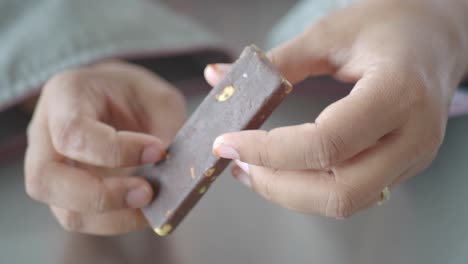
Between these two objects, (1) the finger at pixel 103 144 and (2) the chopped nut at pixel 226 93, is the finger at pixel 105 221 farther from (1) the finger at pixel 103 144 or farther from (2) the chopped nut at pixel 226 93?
(2) the chopped nut at pixel 226 93

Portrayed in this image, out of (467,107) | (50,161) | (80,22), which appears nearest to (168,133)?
(50,161)

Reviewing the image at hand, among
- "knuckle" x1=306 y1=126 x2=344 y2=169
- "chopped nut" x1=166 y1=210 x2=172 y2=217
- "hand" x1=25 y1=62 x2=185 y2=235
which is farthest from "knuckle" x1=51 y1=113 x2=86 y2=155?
"knuckle" x1=306 y1=126 x2=344 y2=169

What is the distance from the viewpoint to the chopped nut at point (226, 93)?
42cm

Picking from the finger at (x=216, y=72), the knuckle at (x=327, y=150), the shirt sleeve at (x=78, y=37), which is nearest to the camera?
the knuckle at (x=327, y=150)

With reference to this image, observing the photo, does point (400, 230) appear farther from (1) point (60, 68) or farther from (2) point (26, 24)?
(2) point (26, 24)

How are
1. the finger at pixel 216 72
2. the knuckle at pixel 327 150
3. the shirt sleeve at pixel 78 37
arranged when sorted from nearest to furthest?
the knuckle at pixel 327 150 < the finger at pixel 216 72 < the shirt sleeve at pixel 78 37

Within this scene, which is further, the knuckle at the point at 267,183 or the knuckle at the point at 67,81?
the knuckle at the point at 67,81

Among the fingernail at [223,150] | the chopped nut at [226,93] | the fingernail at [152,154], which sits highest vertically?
the chopped nut at [226,93]

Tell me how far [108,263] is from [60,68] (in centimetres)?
29

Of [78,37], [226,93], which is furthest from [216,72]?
[78,37]

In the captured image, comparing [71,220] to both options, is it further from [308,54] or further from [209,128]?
[308,54]

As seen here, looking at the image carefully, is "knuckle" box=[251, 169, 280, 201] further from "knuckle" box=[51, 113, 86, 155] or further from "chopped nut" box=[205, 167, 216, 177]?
"knuckle" box=[51, 113, 86, 155]

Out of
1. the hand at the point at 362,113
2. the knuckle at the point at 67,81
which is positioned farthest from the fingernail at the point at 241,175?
the knuckle at the point at 67,81

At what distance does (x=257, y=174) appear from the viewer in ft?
1.42
